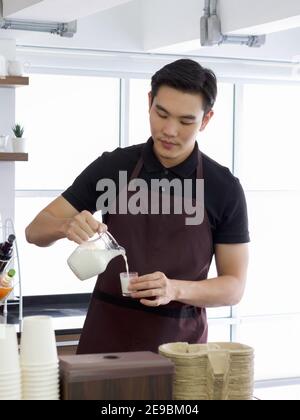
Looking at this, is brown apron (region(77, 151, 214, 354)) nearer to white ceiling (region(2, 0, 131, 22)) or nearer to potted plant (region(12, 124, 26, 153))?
white ceiling (region(2, 0, 131, 22))

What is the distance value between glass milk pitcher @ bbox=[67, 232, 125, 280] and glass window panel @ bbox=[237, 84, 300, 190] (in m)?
4.15

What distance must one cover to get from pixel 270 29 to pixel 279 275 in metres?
2.92

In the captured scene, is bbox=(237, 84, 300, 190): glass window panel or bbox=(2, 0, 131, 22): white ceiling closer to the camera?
bbox=(2, 0, 131, 22): white ceiling

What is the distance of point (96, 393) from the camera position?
1789 mm

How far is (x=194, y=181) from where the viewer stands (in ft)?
9.62

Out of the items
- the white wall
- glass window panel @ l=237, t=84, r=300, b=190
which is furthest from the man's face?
glass window panel @ l=237, t=84, r=300, b=190

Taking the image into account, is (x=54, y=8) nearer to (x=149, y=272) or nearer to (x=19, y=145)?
(x=19, y=145)

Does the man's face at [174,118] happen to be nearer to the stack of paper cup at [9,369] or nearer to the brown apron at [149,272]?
the brown apron at [149,272]

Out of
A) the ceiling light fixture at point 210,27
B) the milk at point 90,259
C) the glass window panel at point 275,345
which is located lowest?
the glass window panel at point 275,345

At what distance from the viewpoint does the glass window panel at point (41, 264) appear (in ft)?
19.1

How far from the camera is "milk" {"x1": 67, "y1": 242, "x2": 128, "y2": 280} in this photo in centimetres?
245

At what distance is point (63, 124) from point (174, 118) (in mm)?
3311

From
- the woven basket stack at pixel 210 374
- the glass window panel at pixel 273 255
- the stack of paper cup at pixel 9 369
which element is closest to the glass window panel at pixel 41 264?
the glass window panel at pixel 273 255

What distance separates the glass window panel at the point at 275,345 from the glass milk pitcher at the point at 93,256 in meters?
4.44
